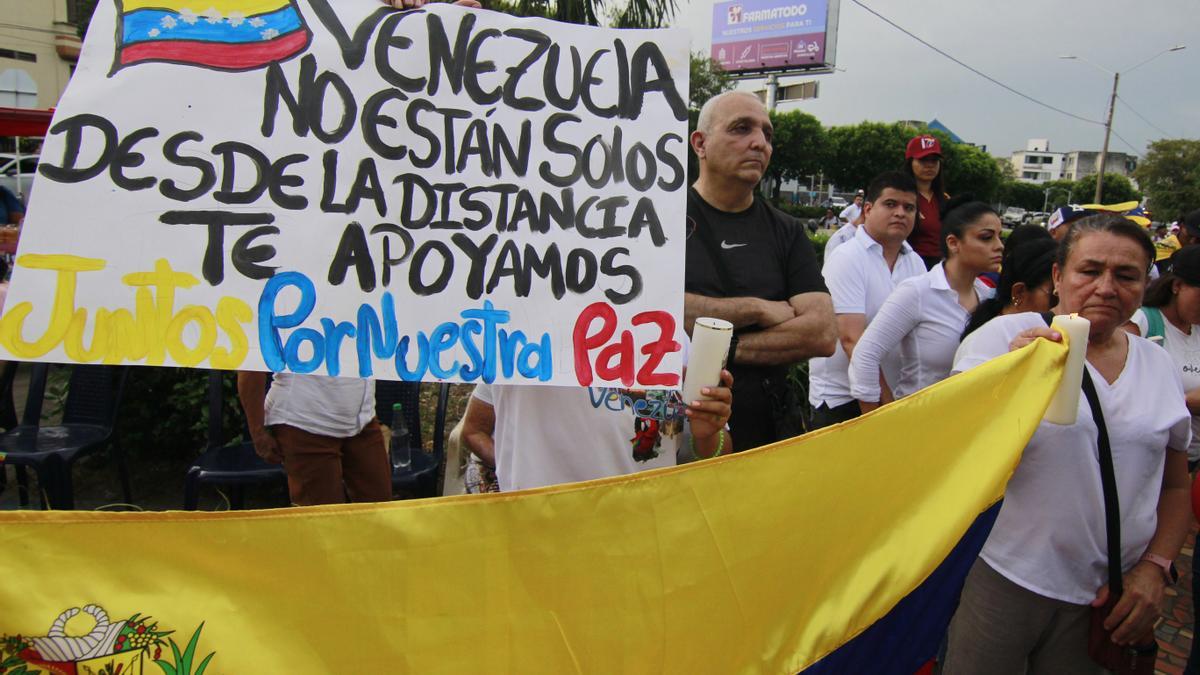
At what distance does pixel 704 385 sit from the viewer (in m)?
1.60

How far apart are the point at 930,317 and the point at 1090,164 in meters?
143

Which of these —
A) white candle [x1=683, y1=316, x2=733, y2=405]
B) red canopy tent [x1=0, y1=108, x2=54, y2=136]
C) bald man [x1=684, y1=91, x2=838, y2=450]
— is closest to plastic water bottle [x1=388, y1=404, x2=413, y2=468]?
bald man [x1=684, y1=91, x2=838, y2=450]

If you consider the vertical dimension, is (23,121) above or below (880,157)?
below

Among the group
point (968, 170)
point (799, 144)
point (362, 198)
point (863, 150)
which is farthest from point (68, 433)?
point (863, 150)

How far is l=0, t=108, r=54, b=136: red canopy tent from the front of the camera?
5.43 m

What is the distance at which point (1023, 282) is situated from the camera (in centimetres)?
262

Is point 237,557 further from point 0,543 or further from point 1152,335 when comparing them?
point 1152,335

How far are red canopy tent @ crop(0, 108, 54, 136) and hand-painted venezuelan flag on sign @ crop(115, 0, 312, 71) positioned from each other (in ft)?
16.9

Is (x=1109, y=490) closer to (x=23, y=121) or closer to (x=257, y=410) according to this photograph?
(x=257, y=410)

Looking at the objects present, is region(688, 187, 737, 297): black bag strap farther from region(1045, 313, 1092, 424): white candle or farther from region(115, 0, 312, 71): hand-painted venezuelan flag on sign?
region(115, 0, 312, 71): hand-painted venezuelan flag on sign

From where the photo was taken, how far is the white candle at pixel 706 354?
1.53m

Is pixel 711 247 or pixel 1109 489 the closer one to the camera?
pixel 1109 489

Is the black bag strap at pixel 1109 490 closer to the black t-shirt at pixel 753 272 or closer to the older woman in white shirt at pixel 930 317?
the black t-shirt at pixel 753 272

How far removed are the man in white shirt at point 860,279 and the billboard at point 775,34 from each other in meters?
48.7
